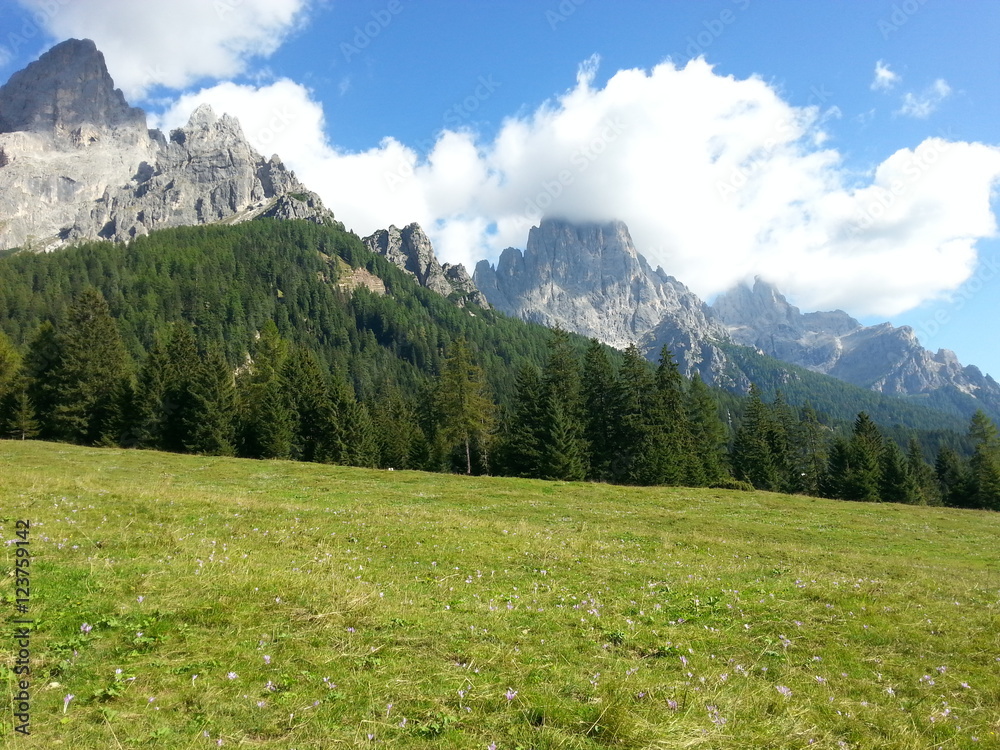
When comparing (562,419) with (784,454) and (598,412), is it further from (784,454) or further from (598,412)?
(784,454)

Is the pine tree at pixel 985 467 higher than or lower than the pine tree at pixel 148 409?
lower

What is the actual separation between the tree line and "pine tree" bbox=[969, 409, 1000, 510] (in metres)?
0.28

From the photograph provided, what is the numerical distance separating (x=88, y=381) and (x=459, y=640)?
77580 mm

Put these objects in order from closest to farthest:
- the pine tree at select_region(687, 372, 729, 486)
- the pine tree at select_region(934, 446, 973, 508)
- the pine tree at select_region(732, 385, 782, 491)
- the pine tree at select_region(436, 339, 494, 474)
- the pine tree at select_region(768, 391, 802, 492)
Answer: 1. the pine tree at select_region(436, 339, 494, 474)
2. the pine tree at select_region(687, 372, 729, 486)
3. the pine tree at select_region(732, 385, 782, 491)
4. the pine tree at select_region(768, 391, 802, 492)
5. the pine tree at select_region(934, 446, 973, 508)

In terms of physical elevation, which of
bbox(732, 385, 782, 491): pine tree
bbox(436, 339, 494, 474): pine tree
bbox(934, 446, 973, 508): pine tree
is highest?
bbox(436, 339, 494, 474): pine tree

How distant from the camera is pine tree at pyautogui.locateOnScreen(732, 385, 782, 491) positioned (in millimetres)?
83688

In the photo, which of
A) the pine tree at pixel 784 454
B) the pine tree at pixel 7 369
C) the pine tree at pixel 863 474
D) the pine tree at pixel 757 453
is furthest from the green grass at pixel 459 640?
the pine tree at pixel 784 454

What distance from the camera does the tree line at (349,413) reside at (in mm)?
64688

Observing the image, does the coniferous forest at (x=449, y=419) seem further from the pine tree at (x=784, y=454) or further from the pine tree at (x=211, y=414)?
the pine tree at (x=784, y=454)

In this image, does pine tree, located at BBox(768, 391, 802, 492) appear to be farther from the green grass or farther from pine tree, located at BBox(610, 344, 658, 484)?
the green grass

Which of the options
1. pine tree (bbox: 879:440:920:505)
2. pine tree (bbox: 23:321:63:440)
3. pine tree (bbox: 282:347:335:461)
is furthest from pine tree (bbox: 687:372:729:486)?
pine tree (bbox: 23:321:63:440)

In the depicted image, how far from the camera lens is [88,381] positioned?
218ft

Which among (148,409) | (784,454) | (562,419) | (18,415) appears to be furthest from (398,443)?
(784,454)

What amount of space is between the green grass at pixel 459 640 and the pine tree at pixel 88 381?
5448 centimetres
